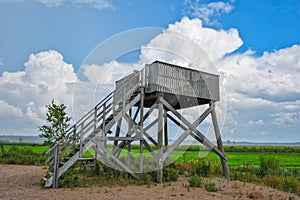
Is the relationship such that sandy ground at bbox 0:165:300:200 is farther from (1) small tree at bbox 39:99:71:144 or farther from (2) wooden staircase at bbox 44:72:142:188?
(1) small tree at bbox 39:99:71:144

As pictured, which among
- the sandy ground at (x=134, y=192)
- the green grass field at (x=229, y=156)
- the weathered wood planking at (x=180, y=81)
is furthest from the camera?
the green grass field at (x=229, y=156)

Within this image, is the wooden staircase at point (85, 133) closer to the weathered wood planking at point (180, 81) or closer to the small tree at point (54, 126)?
the weathered wood planking at point (180, 81)

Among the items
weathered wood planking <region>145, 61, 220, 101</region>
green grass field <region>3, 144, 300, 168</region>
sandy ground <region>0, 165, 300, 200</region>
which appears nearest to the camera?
sandy ground <region>0, 165, 300, 200</region>

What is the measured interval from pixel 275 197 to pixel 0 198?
993 centimetres

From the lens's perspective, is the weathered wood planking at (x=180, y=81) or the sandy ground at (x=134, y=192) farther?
the weathered wood planking at (x=180, y=81)

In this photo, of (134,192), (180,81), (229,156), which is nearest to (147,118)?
(180,81)

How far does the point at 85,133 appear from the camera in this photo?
39.1ft

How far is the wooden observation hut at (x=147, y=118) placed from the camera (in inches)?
469

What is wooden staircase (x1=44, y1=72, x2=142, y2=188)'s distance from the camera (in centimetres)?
1089

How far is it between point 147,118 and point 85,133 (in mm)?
4941

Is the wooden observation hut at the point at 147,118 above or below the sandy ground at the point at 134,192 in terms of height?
above

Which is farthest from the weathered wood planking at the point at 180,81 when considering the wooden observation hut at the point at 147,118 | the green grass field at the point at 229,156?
the green grass field at the point at 229,156

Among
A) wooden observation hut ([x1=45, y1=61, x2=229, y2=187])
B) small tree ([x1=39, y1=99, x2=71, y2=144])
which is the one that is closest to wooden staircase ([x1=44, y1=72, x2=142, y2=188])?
wooden observation hut ([x1=45, y1=61, x2=229, y2=187])

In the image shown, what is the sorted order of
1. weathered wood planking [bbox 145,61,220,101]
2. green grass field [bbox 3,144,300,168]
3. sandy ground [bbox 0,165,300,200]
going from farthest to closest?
1. green grass field [bbox 3,144,300,168]
2. weathered wood planking [bbox 145,61,220,101]
3. sandy ground [bbox 0,165,300,200]
